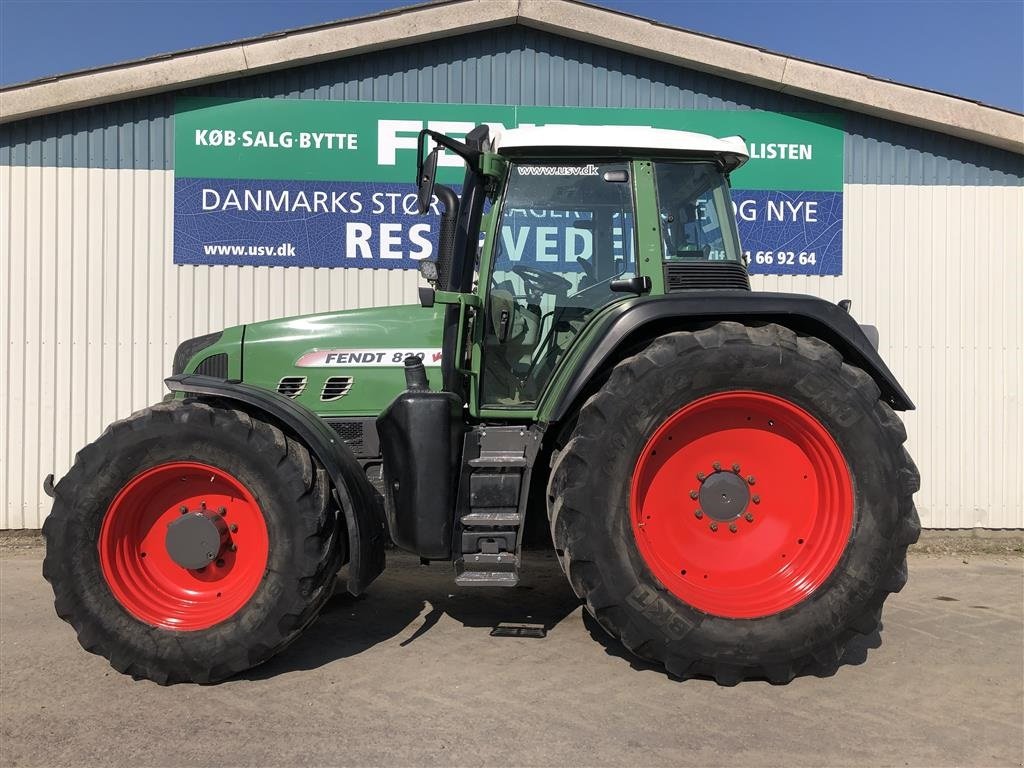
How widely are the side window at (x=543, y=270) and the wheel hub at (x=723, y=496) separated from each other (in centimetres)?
88

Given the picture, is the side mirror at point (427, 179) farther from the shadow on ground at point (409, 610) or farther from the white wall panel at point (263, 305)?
the white wall panel at point (263, 305)

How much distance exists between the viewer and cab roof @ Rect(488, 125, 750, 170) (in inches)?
131

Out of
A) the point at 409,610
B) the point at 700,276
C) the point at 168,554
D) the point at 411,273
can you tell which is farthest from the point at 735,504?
the point at 411,273

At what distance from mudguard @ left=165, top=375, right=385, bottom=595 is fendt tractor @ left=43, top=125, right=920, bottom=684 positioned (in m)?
0.01

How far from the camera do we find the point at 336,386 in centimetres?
371

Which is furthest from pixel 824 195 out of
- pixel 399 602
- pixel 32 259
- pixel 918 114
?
pixel 32 259

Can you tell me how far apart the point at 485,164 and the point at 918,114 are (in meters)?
4.15

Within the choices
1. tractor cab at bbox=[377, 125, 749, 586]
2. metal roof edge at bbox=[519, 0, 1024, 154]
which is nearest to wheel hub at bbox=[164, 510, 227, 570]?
tractor cab at bbox=[377, 125, 749, 586]

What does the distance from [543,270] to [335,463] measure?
1326mm

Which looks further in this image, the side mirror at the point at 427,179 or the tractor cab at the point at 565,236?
the tractor cab at the point at 565,236

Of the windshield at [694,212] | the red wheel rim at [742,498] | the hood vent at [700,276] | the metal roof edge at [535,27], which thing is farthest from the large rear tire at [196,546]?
the metal roof edge at [535,27]

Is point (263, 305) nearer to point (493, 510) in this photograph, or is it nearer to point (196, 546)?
point (196, 546)

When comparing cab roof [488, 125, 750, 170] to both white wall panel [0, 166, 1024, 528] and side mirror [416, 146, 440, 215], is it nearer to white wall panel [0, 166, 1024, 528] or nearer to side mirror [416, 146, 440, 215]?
side mirror [416, 146, 440, 215]

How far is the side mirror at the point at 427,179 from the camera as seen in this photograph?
3.13 m
